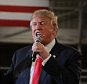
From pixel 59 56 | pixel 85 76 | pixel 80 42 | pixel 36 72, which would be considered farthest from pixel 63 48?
pixel 85 76

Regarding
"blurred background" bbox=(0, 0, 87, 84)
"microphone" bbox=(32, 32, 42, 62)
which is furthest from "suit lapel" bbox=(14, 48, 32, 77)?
"blurred background" bbox=(0, 0, 87, 84)

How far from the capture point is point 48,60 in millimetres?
1643

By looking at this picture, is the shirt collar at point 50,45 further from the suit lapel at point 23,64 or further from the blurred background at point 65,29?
the blurred background at point 65,29

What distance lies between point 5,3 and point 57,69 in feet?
5.53

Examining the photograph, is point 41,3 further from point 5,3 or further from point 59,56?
point 59,56

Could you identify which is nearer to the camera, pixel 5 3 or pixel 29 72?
pixel 29 72

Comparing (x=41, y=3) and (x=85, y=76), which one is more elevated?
(x=41, y=3)

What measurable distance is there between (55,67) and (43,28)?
0.67 ft

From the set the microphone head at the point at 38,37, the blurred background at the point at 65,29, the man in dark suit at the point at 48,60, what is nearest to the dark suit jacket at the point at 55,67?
the man in dark suit at the point at 48,60

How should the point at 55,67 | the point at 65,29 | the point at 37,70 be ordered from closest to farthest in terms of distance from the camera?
the point at 55,67 → the point at 37,70 → the point at 65,29

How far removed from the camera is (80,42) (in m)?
4.24

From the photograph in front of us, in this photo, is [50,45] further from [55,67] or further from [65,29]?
[65,29]

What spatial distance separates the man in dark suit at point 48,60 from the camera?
1646mm

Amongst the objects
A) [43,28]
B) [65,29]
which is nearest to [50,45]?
[43,28]
